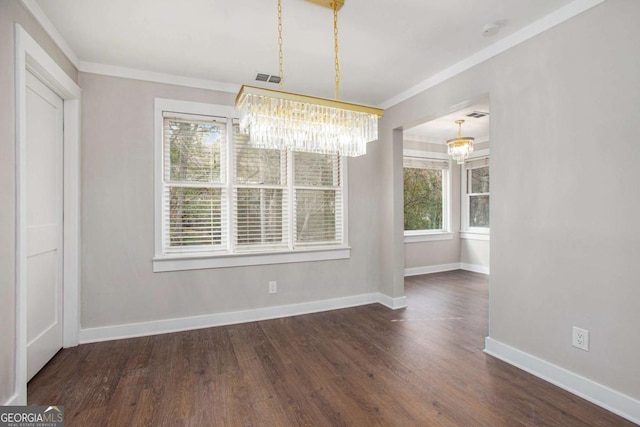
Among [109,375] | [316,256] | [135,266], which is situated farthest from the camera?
[316,256]

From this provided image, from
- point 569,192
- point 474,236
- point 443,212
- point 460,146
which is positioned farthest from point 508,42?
point 474,236

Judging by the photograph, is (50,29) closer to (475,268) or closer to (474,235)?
(474,235)

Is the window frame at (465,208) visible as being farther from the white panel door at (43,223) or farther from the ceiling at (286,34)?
the white panel door at (43,223)

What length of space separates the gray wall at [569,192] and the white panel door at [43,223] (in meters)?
3.60

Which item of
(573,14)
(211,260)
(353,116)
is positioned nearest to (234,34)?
(353,116)

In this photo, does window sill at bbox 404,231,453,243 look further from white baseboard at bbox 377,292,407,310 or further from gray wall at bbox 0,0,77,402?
gray wall at bbox 0,0,77,402

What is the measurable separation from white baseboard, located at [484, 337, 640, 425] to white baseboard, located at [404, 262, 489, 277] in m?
3.08

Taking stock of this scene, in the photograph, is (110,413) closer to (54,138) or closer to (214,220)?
(214,220)

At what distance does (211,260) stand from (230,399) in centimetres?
154

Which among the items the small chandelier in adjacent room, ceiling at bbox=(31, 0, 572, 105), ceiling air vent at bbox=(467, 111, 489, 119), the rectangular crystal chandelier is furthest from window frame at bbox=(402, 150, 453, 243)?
the rectangular crystal chandelier

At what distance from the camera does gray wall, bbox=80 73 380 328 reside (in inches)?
114

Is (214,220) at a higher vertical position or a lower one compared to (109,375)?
higher

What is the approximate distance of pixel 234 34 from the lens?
241 centimetres

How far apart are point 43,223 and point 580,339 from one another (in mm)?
4031
